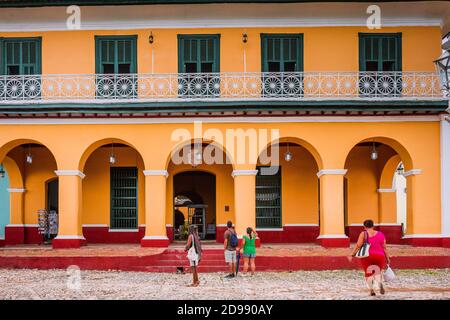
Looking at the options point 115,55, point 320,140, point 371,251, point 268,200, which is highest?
point 115,55

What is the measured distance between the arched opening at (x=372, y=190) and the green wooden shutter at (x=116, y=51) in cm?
823

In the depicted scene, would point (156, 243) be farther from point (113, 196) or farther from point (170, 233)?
point (113, 196)

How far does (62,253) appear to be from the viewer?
19047mm

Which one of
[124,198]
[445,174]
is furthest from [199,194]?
[445,174]

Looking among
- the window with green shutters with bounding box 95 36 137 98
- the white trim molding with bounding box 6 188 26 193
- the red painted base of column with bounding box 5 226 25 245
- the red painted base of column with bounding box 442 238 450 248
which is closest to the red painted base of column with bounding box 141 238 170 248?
the window with green shutters with bounding box 95 36 137 98

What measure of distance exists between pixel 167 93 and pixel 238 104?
232 cm

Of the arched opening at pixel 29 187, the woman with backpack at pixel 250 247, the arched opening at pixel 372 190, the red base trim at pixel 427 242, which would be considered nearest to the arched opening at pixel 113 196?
the arched opening at pixel 29 187

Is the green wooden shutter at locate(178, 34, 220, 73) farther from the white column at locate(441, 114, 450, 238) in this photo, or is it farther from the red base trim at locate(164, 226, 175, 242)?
the white column at locate(441, 114, 450, 238)

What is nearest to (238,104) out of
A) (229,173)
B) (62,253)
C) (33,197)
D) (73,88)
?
(229,173)

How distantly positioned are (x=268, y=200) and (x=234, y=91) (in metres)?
4.37

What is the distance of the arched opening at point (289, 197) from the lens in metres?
22.3

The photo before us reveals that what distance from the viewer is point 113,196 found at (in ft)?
74.2

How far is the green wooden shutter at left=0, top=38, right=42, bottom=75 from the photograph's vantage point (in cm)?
2095

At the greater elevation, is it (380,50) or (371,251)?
(380,50)
